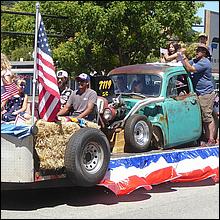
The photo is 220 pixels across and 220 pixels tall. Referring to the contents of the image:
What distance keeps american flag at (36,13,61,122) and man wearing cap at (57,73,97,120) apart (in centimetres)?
152

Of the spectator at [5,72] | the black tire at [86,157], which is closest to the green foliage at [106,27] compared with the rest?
the spectator at [5,72]

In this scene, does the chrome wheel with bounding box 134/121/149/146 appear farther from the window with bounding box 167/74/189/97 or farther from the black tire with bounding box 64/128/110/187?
the black tire with bounding box 64/128/110/187

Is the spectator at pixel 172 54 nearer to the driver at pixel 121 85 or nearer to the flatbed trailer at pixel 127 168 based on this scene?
the driver at pixel 121 85

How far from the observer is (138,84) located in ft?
32.6

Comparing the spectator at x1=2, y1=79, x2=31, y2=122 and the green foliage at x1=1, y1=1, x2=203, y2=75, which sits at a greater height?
the green foliage at x1=1, y1=1, x2=203, y2=75

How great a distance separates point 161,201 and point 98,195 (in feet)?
3.02

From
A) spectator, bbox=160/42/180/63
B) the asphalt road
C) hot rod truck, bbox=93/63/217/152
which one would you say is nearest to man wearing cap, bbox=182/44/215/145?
hot rod truck, bbox=93/63/217/152

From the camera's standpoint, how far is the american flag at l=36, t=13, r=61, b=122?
6.82 m

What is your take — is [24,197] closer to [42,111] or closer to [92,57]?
[42,111]

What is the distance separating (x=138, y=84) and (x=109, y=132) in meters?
1.28

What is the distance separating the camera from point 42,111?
6.88 m

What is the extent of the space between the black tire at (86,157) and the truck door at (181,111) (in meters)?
2.57

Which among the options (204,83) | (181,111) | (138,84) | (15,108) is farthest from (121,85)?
(15,108)

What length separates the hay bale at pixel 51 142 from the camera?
6.66m
